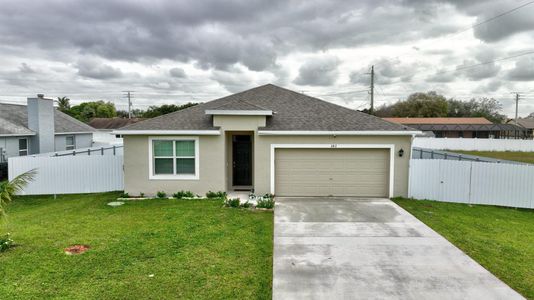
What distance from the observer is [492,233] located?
809 cm

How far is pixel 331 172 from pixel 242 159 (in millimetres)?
3655

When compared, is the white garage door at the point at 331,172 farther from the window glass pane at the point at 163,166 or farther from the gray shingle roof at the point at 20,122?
the gray shingle roof at the point at 20,122

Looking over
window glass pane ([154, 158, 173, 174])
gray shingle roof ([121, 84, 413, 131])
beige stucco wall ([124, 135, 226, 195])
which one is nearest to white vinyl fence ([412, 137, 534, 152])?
gray shingle roof ([121, 84, 413, 131])

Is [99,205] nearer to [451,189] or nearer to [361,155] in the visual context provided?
[361,155]

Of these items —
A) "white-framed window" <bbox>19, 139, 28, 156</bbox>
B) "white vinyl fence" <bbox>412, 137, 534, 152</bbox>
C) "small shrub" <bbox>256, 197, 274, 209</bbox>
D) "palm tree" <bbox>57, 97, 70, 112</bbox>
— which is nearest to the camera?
"small shrub" <bbox>256, 197, 274, 209</bbox>

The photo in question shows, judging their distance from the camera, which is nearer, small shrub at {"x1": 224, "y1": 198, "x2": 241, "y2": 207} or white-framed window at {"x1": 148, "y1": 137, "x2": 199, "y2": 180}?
small shrub at {"x1": 224, "y1": 198, "x2": 241, "y2": 207}

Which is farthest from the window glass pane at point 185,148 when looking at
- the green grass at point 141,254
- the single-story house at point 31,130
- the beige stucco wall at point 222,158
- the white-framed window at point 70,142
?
the white-framed window at point 70,142

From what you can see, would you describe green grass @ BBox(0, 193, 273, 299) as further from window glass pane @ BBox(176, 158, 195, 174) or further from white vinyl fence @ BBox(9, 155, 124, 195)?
white vinyl fence @ BBox(9, 155, 124, 195)

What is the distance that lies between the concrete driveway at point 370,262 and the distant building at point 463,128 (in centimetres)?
4326

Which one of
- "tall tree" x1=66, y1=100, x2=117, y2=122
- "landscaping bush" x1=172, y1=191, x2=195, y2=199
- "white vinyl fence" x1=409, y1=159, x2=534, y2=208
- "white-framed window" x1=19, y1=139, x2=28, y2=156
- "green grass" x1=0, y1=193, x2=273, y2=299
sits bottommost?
"green grass" x1=0, y1=193, x2=273, y2=299

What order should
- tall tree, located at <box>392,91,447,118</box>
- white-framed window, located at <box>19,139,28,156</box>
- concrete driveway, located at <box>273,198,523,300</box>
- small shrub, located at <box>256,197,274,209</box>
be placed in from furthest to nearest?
tall tree, located at <box>392,91,447,118</box> < white-framed window, located at <box>19,139,28,156</box> < small shrub, located at <box>256,197,274,209</box> < concrete driveway, located at <box>273,198,523,300</box>

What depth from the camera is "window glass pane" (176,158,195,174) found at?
38.9ft

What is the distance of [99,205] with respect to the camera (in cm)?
1094

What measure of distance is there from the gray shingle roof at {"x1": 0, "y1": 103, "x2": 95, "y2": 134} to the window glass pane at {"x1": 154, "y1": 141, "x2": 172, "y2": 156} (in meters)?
12.6
